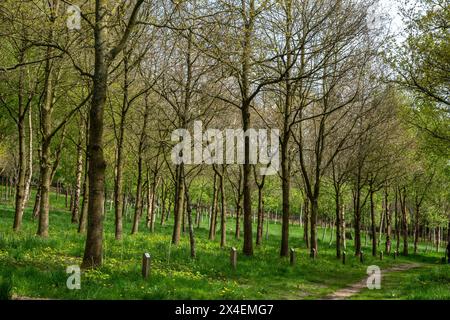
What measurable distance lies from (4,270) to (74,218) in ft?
69.8

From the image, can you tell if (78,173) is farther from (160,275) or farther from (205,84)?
(160,275)

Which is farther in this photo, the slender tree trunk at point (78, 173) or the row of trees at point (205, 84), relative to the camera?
the slender tree trunk at point (78, 173)

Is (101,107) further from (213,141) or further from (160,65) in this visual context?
(213,141)

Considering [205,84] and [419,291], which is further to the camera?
[205,84]

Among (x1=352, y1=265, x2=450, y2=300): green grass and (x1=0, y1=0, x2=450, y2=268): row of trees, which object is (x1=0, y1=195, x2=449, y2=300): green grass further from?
(x1=0, y1=0, x2=450, y2=268): row of trees

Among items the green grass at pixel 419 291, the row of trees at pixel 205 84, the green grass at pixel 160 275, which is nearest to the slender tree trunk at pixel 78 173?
the row of trees at pixel 205 84

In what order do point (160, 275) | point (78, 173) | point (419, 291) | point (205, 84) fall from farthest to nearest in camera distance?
1. point (78, 173)
2. point (205, 84)
3. point (419, 291)
4. point (160, 275)

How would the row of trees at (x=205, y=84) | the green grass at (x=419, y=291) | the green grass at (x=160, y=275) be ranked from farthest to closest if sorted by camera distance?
the row of trees at (x=205, y=84)
the green grass at (x=419, y=291)
the green grass at (x=160, y=275)

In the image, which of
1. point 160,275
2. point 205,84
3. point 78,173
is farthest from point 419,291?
point 78,173

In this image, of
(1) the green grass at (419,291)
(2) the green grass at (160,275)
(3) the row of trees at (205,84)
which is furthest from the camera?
(3) the row of trees at (205,84)

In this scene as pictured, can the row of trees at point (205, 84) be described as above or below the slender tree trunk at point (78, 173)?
above

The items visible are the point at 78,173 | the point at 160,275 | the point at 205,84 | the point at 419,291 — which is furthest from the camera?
the point at 78,173

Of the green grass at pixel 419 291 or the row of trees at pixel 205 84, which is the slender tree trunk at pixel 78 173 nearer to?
the row of trees at pixel 205 84

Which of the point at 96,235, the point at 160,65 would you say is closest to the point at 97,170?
the point at 96,235
